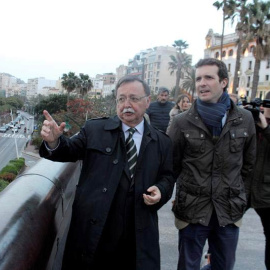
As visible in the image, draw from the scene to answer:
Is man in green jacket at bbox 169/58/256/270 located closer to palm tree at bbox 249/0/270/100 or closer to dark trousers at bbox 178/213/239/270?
dark trousers at bbox 178/213/239/270

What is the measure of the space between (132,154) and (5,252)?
90 cm

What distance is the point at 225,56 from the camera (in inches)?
2347

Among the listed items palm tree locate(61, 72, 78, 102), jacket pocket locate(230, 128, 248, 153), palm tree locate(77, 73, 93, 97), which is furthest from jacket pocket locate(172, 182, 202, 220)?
palm tree locate(77, 73, 93, 97)

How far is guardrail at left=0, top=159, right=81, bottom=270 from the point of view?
1505 millimetres

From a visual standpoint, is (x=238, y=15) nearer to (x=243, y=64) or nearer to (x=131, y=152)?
(x=131, y=152)

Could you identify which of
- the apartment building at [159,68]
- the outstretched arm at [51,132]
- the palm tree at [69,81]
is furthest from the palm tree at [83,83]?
the outstretched arm at [51,132]

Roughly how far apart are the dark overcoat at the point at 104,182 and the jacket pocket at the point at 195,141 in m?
0.30

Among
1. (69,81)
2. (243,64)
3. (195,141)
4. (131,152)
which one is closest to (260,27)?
(195,141)

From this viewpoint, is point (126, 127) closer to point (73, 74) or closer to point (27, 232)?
point (27, 232)

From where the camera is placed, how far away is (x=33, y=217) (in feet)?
5.89

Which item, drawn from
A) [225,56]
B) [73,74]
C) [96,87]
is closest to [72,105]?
[73,74]

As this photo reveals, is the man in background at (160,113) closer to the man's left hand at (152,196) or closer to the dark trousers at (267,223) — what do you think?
the dark trousers at (267,223)

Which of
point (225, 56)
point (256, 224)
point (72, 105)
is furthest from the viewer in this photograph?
point (225, 56)

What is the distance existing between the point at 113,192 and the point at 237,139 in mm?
962
